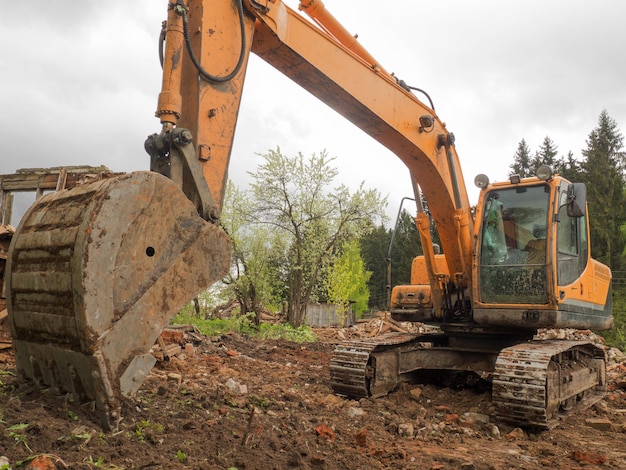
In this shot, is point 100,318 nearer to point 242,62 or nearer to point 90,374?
point 90,374

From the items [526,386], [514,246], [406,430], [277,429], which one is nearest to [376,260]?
[514,246]

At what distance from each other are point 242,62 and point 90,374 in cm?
258

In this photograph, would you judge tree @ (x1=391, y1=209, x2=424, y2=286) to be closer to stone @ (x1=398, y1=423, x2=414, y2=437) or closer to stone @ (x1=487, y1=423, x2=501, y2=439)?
stone @ (x1=487, y1=423, x2=501, y2=439)

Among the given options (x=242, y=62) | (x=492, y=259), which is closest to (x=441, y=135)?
(x=492, y=259)

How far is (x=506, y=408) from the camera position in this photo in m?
5.58

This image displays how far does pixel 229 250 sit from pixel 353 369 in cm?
314

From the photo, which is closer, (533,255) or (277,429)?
(277,429)

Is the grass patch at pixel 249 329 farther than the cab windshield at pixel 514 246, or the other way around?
the grass patch at pixel 249 329

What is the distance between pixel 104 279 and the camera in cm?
309

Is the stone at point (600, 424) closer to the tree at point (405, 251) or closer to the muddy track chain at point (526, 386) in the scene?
the muddy track chain at point (526, 386)

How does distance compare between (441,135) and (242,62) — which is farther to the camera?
(441,135)

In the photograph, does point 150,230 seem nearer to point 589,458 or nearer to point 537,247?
point 589,458

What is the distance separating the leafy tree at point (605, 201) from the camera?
3291 centimetres

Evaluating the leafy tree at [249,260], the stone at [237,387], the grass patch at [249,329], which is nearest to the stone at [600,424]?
the stone at [237,387]
